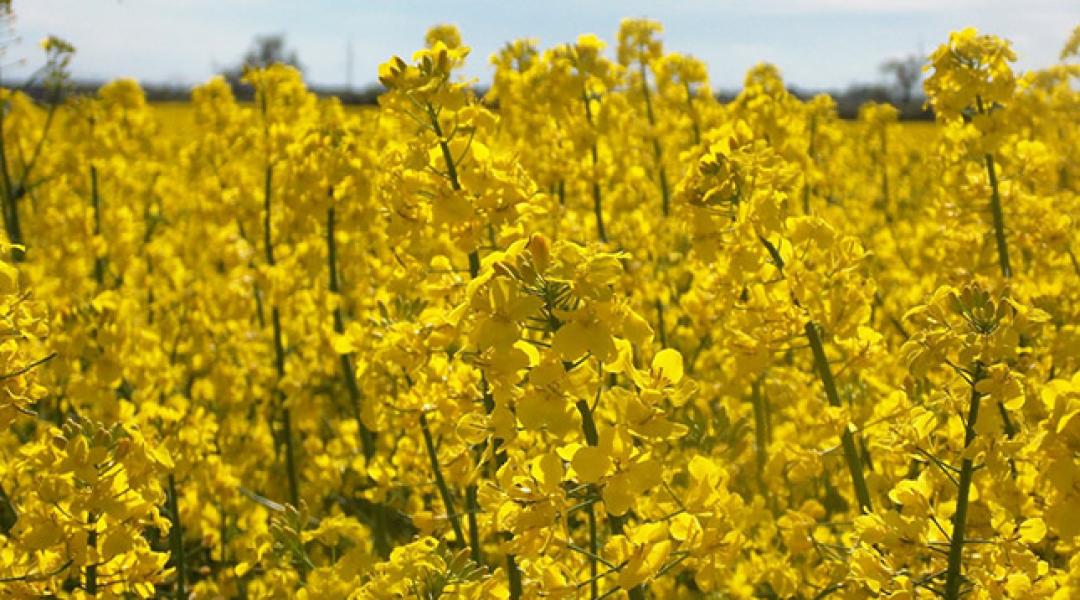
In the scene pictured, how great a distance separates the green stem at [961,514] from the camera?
203 centimetres

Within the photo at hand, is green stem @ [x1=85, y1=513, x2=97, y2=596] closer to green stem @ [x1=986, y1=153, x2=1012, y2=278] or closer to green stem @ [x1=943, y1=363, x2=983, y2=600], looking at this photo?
green stem @ [x1=943, y1=363, x2=983, y2=600]

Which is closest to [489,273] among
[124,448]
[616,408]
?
[616,408]

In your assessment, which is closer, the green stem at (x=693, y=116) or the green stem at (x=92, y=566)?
the green stem at (x=92, y=566)

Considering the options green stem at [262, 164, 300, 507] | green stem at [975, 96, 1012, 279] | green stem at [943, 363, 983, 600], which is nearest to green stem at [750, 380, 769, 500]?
green stem at [975, 96, 1012, 279]

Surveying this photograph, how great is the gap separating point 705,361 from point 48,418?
3.65 metres

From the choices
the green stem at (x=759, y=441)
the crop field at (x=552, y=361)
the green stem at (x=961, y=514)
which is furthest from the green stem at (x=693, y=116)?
the green stem at (x=961, y=514)

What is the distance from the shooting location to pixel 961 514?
211 centimetres

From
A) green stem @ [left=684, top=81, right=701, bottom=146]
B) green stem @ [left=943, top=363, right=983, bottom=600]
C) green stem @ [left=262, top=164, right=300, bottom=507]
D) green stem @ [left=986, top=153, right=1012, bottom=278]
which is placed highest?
green stem @ [left=684, top=81, right=701, bottom=146]

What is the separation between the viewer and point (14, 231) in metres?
5.87

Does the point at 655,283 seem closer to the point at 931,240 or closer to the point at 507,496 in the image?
the point at 931,240

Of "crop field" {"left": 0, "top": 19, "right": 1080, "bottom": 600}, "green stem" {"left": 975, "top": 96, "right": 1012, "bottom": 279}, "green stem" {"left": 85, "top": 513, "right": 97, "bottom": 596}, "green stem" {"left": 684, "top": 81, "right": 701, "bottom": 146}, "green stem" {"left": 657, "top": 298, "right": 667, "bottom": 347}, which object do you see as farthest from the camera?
"green stem" {"left": 684, "top": 81, "right": 701, "bottom": 146}

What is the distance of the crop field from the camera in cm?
198

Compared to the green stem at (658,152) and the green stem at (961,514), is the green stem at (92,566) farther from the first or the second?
the green stem at (658,152)

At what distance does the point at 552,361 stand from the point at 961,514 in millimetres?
909
